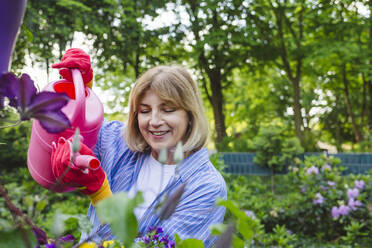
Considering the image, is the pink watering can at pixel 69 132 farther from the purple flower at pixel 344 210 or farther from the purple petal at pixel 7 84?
the purple flower at pixel 344 210

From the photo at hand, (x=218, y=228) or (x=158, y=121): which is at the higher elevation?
(x=158, y=121)

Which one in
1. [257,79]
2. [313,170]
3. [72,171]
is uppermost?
[257,79]

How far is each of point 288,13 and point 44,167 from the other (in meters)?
11.0

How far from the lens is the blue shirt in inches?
44.7

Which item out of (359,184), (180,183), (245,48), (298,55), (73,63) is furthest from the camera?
(245,48)

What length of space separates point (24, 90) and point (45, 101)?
3 cm

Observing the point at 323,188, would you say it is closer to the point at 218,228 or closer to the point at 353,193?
the point at 353,193

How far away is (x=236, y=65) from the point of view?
11.5 m

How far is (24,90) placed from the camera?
377 mm

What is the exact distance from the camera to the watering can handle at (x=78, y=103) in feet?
2.84

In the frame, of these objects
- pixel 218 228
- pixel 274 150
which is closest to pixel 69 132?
pixel 218 228

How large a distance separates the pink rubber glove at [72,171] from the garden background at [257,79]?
0.09 meters

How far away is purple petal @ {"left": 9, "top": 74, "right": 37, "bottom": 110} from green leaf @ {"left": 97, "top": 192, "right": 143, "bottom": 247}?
17cm

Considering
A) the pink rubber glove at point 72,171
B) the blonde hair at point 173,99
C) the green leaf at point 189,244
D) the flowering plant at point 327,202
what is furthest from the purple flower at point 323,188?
the green leaf at point 189,244
